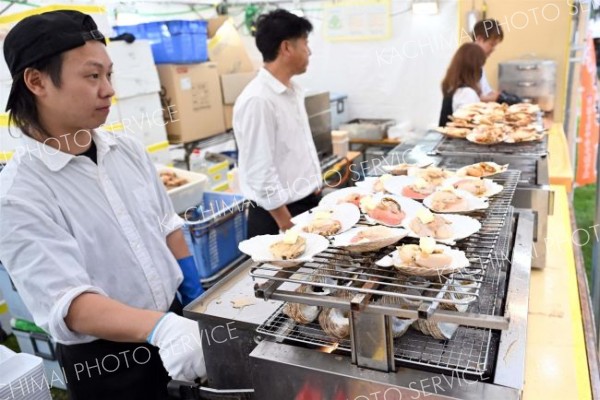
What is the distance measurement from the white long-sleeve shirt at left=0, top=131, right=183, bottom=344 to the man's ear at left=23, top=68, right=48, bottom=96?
15 cm

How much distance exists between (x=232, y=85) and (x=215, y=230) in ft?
8.15

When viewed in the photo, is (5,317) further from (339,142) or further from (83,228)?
(339,142)

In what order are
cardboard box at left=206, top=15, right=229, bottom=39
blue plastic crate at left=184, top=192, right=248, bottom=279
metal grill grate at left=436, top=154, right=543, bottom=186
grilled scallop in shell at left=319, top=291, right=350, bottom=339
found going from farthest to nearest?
cardboard box at left=206, top=15, right=229, bottom=39 → blue plastic crate at left=184, top=192, right=248, bottom=279 → metal grill grate at left=436, top=154, right=543, bottom=186 → grilled scallop in shell at left=319, top=291, right=350, bottom=339

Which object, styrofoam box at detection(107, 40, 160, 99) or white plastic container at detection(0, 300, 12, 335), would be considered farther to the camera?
styrofoam box at detection(107, 40, 160, 99)

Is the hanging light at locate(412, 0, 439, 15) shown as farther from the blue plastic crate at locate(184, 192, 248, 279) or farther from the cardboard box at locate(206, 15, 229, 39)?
the blue plastic crate at locate(184, 192, 248, 279)

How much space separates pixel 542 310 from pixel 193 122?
4.21 metres

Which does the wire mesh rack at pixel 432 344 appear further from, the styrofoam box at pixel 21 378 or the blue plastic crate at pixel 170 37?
the blue plastic crate at pixel 170 37

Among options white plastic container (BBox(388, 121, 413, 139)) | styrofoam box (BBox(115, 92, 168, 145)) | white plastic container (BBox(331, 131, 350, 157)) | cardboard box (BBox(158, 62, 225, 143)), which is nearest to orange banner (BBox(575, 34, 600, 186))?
white plastic container (BBox(388, 121, 413, 139))

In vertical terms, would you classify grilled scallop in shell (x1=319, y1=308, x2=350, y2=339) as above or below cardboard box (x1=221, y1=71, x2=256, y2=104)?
below

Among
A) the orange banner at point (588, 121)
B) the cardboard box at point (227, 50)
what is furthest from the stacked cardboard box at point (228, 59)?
the orange banner at point (588, 121)

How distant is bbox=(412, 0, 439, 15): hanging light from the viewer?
17.8 ft

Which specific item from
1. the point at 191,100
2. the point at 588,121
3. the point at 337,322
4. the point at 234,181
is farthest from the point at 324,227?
the point at 588,121

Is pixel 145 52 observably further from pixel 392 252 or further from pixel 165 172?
pixel 392 252

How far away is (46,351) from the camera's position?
10.4 ft
